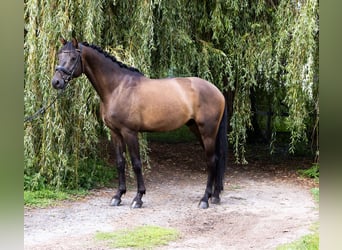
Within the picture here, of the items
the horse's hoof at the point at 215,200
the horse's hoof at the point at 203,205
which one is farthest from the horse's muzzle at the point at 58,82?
the horse's hoof at the point at 215,200

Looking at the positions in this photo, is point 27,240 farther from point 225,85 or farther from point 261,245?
point 225,85

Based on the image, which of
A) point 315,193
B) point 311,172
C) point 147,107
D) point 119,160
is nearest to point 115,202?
point 119,160

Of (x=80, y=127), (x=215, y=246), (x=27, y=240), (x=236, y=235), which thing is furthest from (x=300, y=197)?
(x=27, y=240)

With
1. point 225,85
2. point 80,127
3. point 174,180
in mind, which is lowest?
point 174,180

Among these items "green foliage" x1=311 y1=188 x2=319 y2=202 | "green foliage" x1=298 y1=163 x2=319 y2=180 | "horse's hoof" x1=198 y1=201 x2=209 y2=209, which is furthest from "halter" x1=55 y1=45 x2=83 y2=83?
"green foliage" x1=298 y1=163 x2=319 y2=180

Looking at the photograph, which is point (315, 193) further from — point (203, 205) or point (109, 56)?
point (109, 56)

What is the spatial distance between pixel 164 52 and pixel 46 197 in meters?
2.65

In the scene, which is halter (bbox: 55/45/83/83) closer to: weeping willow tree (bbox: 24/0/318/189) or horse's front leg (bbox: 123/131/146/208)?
weeping willow tree (bbox: 24/0/318/189)

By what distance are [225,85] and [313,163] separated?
2.18 metres

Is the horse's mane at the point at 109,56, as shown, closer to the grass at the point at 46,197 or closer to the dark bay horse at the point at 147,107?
the dark bay horse at the point at 147,107

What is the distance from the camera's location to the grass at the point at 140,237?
4.02 metres

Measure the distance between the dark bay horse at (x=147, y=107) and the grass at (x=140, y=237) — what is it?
0.96 meters

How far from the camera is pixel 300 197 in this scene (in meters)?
5.99

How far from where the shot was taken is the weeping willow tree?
5.74m
